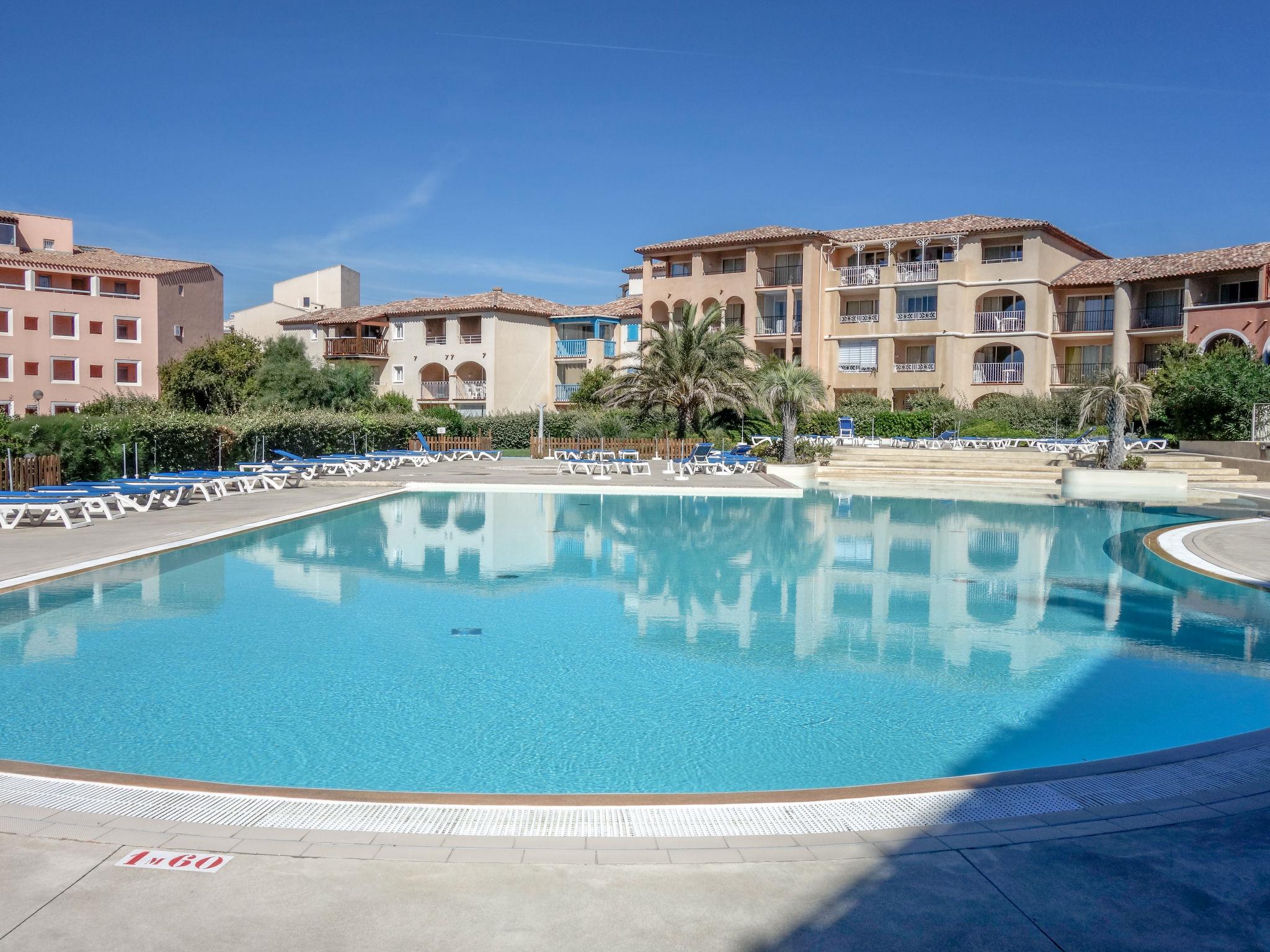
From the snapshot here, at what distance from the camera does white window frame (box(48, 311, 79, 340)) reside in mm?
46125

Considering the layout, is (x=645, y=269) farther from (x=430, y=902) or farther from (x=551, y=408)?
(x=430, y=902)

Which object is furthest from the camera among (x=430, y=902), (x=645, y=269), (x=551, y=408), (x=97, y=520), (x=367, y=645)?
(x=551, y=408)

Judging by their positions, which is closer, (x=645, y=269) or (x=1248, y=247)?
(x=1248, y=247)

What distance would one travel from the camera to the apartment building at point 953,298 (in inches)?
1631

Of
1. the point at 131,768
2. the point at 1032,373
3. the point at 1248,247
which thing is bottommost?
the point at 131,768

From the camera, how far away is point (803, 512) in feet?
65.8

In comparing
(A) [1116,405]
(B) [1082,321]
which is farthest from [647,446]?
(B) [1082,321]

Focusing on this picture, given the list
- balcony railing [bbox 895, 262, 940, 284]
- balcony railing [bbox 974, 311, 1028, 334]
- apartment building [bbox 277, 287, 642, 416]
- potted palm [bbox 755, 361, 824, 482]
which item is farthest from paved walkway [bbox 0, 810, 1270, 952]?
apartment building [bbox 277, 287, 642, 416]

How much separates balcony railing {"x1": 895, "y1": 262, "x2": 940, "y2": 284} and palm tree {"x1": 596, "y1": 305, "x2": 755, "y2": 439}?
472 inches

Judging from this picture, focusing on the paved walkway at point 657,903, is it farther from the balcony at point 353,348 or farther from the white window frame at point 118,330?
the balcony at point 353,348

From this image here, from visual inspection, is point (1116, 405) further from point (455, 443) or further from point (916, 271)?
point (455, 443)

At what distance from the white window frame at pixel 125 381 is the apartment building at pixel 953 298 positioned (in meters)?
25.5

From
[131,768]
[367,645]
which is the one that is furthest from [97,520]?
[131,768]

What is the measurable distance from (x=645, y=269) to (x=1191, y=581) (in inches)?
1554
